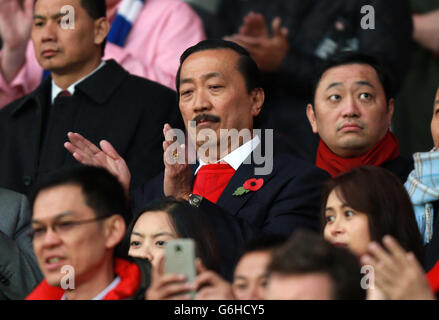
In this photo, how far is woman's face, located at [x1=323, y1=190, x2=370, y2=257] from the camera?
2.65 meters

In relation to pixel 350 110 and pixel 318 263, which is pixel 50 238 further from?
pixel 350 110

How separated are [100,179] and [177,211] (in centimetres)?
33

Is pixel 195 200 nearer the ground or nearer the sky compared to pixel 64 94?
nearer the ground

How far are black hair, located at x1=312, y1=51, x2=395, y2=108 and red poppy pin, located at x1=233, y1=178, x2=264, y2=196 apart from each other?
635 millimetres

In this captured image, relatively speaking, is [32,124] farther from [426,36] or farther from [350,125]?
[426,36]

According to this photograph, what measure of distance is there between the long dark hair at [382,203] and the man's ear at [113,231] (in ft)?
2.20

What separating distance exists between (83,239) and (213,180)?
36.8 inches

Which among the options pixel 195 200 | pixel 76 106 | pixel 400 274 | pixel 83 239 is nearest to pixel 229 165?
pixel 195 200

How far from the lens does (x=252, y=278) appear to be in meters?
2.38

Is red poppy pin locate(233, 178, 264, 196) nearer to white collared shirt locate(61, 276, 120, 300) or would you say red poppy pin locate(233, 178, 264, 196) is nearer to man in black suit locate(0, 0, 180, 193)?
man in black suit locate(0, 0, 180, 193)

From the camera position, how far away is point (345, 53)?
371 centimetres

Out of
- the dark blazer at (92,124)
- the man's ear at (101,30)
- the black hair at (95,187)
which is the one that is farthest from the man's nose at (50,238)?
the man's ear at (101,30)

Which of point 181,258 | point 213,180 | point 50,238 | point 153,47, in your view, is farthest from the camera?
point 153,47
